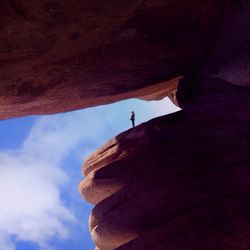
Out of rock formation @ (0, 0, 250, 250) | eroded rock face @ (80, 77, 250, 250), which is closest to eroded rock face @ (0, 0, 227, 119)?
rock formation @ (0, 0, 250, 250)

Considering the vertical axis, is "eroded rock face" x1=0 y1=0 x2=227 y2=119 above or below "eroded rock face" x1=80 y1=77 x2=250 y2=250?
above

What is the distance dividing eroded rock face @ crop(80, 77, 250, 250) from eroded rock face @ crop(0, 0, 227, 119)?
5.59ft

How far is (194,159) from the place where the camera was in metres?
9.60

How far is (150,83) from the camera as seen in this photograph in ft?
41.7

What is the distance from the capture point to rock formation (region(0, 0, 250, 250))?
823 centimetres

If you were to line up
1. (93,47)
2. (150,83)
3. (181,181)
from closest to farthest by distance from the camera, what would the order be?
(181,181), (93,47), (150,83)

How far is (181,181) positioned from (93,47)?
13.2 ft

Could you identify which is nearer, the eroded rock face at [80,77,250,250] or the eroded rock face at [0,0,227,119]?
the eroded rock face at [0,0,227,119]

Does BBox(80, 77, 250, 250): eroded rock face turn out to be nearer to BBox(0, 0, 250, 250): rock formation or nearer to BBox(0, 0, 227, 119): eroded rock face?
BBox(0, 0, 250, 250): rock formation

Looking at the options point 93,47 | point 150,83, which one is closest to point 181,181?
point 93,47

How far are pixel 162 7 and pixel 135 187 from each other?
444 centimetres

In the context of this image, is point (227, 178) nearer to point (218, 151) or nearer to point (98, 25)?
point (218, 151)

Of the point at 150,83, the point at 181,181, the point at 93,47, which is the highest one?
the point at 150,83

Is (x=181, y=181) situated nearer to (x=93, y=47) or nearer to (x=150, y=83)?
(x=93, y=47)
